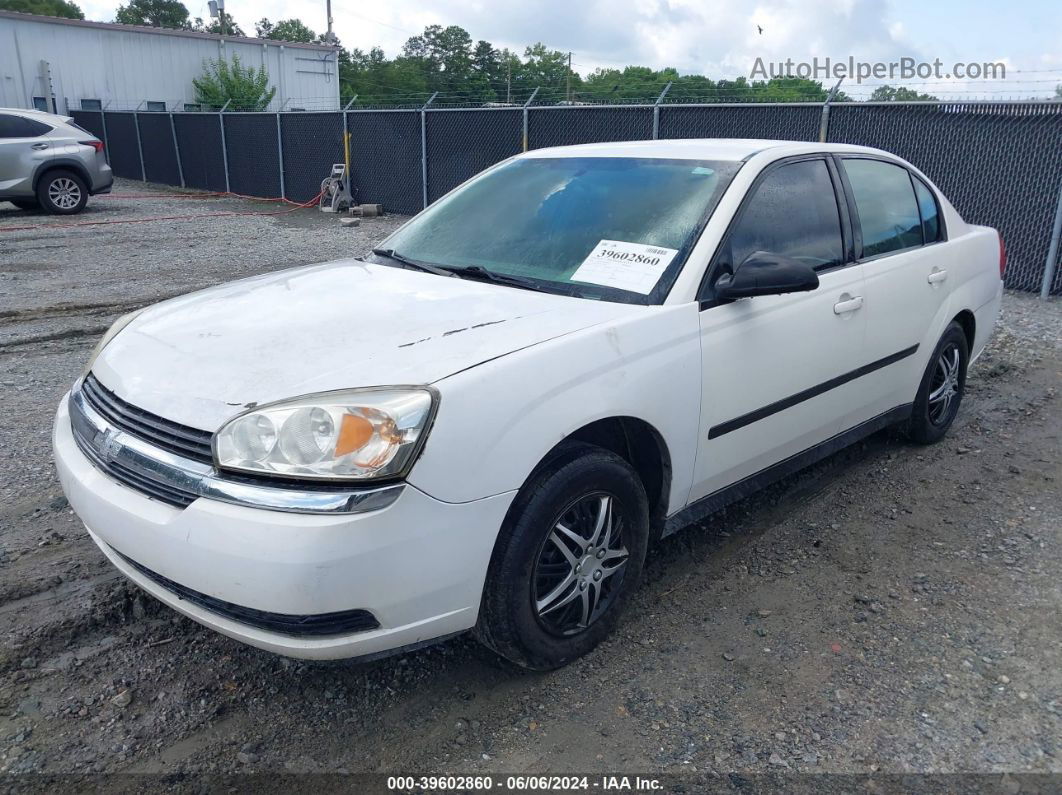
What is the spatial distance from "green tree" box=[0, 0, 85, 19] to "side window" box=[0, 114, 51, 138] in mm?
52603

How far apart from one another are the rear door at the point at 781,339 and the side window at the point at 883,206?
0.20 metres

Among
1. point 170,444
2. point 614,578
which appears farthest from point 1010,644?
point 170,444

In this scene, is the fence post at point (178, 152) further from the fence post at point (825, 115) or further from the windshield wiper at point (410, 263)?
the windshield wiper at point (410, 263)

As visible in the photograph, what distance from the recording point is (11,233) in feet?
42.4

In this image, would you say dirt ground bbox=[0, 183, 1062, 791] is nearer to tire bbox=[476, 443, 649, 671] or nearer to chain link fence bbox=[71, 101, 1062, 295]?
tire bbox=[476, 443, 649, 671]

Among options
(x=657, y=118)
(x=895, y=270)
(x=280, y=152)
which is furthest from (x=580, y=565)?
(x=280, y=152)

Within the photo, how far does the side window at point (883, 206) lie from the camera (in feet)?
13.4

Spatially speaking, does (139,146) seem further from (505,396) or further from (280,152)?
(505,396)

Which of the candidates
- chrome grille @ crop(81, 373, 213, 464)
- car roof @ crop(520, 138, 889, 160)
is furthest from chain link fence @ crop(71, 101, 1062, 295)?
chrome grille @ crop(81, 373, 213, 464)

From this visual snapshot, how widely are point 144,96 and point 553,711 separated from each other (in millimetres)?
34944

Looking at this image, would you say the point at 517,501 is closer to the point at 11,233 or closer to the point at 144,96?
the point at 11,233

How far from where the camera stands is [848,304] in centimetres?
371

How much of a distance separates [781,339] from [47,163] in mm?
15146

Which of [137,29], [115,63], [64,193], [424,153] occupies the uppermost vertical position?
[137,29]
